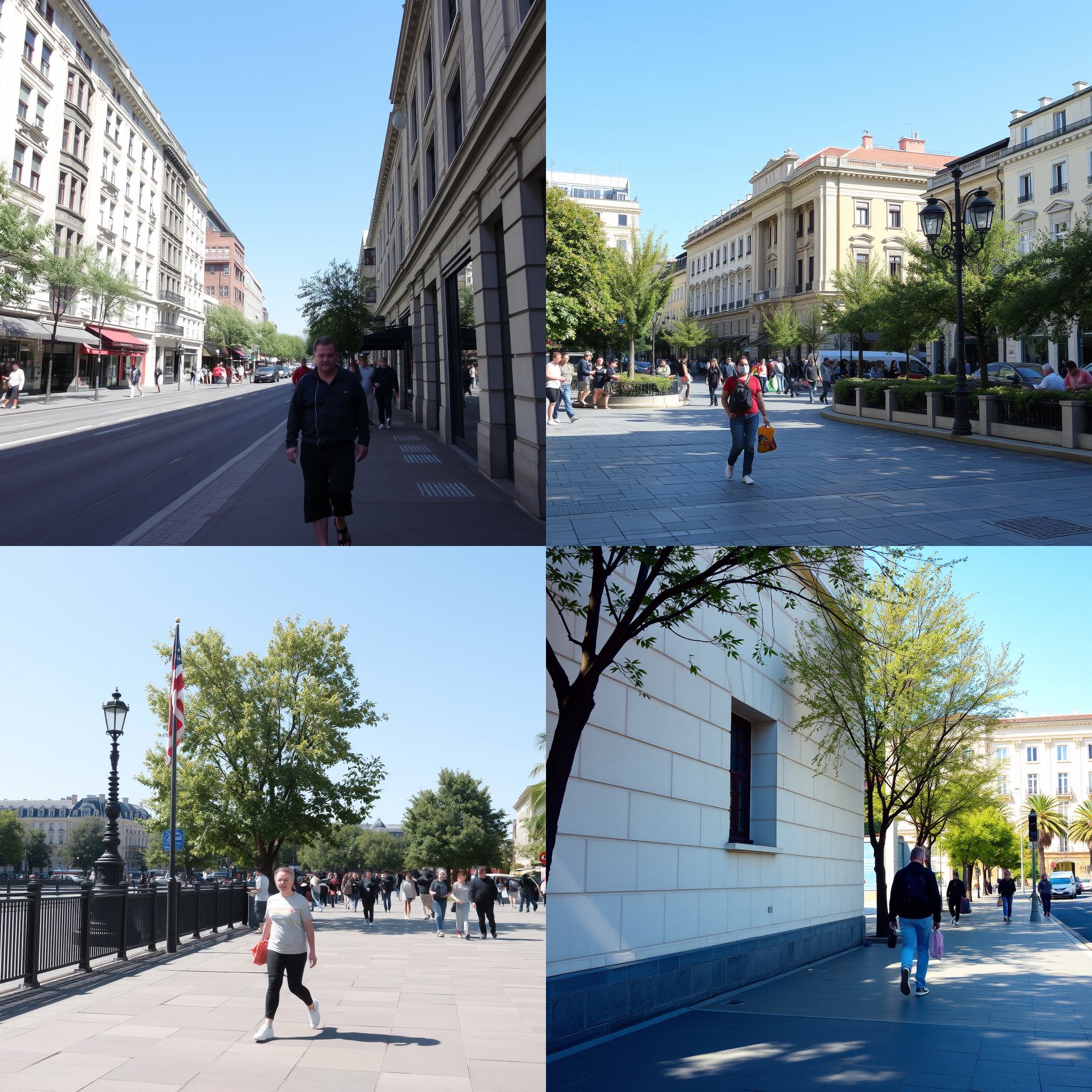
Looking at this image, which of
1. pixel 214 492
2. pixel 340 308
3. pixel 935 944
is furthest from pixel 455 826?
pixel 935 944

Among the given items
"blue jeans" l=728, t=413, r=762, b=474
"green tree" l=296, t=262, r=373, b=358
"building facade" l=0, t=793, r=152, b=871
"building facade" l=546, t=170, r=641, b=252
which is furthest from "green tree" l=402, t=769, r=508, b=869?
"building facade" l=0, t=793, r=152, b=871

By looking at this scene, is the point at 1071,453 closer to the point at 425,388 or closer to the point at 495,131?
the point at 495,131

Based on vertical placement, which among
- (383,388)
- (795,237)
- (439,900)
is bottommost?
(439,900)

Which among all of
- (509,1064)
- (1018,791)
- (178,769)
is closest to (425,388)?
(178,769)

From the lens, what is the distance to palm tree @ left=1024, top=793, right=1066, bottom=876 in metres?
73.8

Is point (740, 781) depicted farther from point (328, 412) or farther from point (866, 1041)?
point (328, 412)

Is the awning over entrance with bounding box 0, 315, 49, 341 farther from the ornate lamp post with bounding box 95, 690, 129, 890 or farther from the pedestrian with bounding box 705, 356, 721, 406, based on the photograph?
the ornate lamp post with bounding box 95, 690, 129, 890

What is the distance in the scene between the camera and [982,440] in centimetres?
2061

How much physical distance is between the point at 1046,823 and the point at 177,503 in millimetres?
78045

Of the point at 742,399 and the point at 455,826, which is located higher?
the point at 742,399

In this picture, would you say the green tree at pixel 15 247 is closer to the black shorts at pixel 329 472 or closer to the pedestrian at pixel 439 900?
the pedestrian at pixel 439 900

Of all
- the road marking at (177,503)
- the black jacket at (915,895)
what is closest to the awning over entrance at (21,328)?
the road marking at (177,503)

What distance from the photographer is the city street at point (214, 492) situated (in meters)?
10.3

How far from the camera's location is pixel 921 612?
56.7ft
